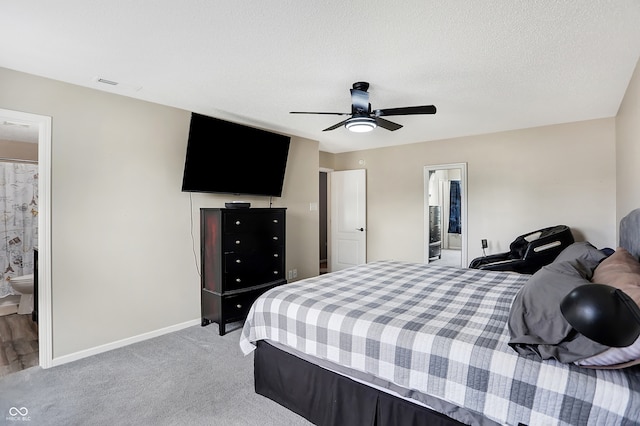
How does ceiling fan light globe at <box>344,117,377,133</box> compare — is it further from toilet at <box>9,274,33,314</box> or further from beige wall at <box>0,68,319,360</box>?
toilet at <box>9,274,33,314</box>

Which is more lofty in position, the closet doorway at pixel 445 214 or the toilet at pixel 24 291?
the closet doorway at pixel 445 214

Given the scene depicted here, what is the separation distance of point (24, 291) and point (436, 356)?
188 inches

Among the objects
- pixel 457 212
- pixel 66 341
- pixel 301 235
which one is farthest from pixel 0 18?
pixel 457 212

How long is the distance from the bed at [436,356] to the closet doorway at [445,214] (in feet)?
8.66

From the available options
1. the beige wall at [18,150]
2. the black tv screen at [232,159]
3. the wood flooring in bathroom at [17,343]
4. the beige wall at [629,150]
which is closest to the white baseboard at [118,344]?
the wood flooring in bathroom at [17,343]

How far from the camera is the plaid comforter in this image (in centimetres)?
120

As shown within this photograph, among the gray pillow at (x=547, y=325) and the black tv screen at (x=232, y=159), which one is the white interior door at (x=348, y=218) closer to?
the black tv screen at (x=232, y=159)

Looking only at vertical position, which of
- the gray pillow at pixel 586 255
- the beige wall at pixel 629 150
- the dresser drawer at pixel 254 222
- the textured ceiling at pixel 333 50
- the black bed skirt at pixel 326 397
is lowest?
the black bed skirt at pixel 326 397

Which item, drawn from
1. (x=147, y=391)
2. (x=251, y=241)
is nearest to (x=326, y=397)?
(x=147, y=391)

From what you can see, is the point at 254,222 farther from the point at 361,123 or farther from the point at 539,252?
the point at 539,252

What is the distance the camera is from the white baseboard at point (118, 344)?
275cm

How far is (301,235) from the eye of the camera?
5.07 meters

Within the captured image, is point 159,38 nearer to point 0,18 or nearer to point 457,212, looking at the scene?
point 0,18

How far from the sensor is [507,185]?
4.55 meters
